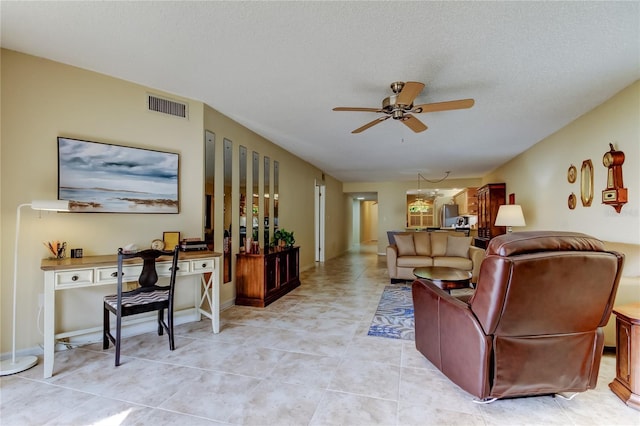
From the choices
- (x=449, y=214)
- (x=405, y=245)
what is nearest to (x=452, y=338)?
(x=405, y=245)

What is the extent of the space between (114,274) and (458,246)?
534 cm

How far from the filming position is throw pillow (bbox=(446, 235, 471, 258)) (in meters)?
5.60

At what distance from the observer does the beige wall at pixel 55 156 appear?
244 centimetres

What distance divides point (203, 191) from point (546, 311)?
3335 millimetres

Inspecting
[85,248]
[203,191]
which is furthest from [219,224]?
[85,248]

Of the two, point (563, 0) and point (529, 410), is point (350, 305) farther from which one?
point (563, 0)

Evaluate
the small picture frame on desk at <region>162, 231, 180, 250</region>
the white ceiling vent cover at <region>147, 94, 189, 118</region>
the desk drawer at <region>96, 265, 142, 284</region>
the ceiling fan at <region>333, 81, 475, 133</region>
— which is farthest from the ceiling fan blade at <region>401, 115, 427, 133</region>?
the desk drawer at <region>96, 265, 142, 284</region>

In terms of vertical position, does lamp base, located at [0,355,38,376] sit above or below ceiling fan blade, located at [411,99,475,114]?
below

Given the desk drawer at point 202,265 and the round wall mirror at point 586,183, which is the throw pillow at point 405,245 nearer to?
the round wall mirror at point 586,183

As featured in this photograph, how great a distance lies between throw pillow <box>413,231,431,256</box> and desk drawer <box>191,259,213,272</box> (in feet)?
13.4

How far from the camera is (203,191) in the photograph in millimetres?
3572

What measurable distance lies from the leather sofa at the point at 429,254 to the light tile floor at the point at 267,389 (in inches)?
103

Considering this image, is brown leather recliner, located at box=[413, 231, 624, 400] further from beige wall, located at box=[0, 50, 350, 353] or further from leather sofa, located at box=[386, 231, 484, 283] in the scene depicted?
leather sofa, located at box=[386, 231, 484, 283]

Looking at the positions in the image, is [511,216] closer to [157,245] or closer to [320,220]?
[320,220]
